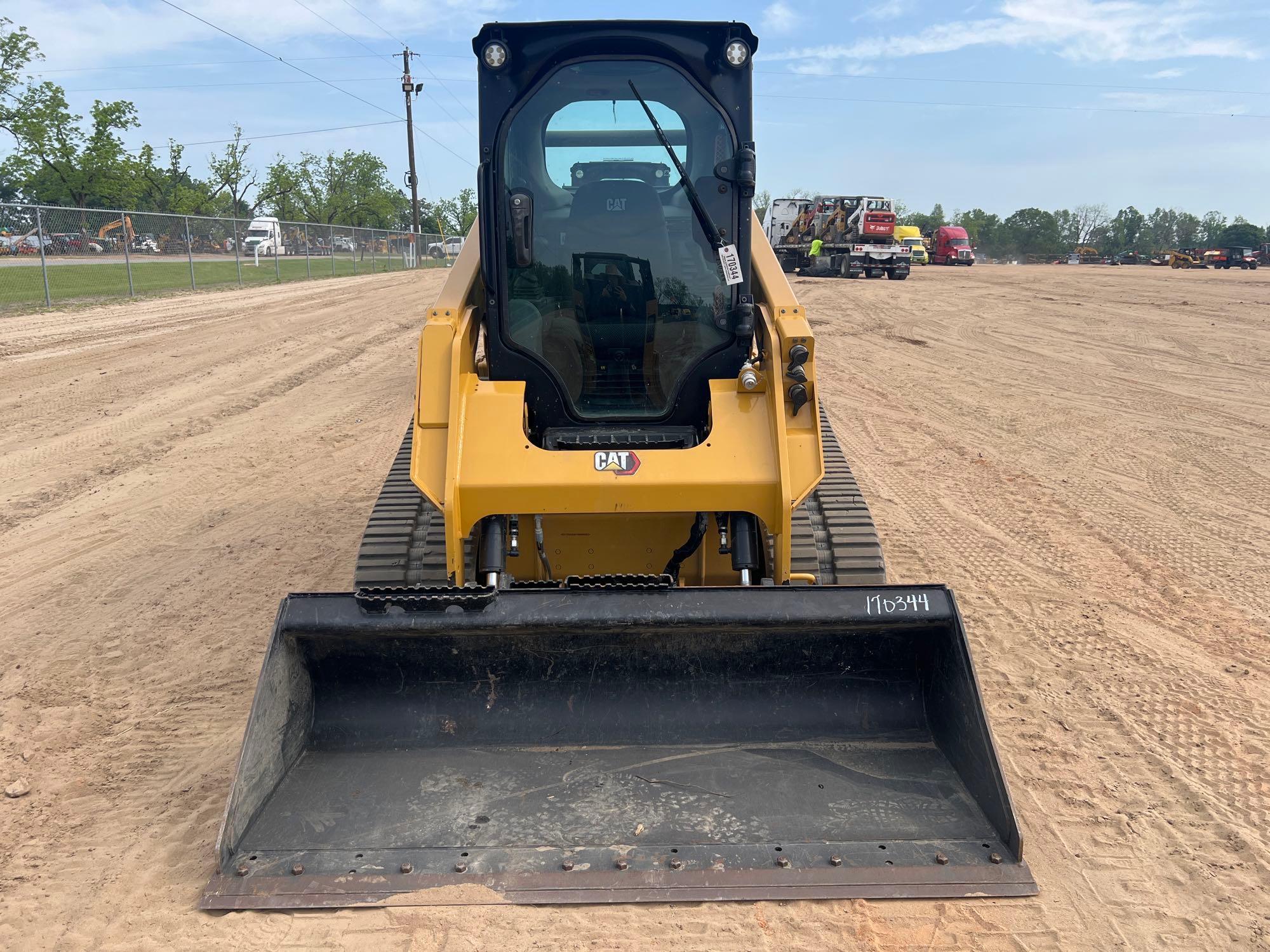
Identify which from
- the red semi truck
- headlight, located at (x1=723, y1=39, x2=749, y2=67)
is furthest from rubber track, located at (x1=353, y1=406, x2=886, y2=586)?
the red semi truck

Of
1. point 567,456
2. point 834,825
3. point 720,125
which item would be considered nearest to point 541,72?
point 720,125

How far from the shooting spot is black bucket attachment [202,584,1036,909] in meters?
2.82

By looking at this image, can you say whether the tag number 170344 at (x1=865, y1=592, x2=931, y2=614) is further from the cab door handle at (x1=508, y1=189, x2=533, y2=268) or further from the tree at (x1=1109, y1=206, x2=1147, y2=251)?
the tree at (x1=1109, y1=206, x2=1147, y2=251)

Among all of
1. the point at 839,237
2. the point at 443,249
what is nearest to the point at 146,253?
the point at 839,237

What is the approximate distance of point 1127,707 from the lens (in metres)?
4.15

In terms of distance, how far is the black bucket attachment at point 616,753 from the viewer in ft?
9.25

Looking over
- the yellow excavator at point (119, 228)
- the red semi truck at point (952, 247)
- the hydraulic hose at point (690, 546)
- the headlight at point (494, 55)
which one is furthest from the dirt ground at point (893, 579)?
the red semi truck at point (952, 247)

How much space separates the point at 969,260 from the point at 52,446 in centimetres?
4558

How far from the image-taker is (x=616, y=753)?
3.30m

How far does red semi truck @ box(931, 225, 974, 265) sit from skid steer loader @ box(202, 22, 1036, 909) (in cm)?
4625

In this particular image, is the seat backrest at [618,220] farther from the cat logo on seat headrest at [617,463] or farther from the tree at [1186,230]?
the tree at [1186,230]

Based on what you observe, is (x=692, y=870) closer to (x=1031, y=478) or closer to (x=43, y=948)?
(x=43, y=948)

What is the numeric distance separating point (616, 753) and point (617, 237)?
7.04 feet

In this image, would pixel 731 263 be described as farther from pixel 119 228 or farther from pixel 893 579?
pixel 119 228
